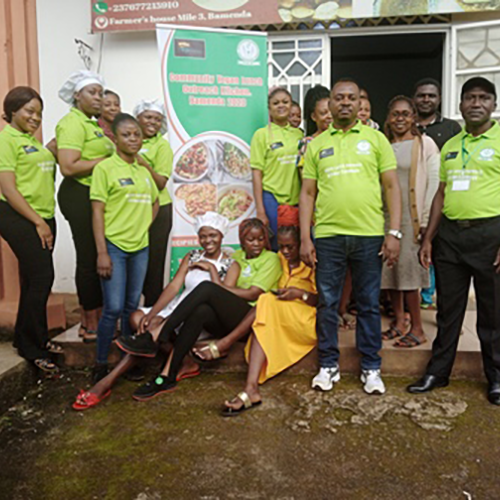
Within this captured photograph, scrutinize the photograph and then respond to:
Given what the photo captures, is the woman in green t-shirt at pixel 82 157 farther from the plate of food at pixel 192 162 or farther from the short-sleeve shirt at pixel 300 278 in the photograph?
the short-sleeve shirt at pixel 300 278

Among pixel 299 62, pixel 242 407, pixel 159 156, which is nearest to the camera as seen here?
pixel 242 407

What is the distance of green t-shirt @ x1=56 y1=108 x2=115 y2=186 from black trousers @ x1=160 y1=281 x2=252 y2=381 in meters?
1.07

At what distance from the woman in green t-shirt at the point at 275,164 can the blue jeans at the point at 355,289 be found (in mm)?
727

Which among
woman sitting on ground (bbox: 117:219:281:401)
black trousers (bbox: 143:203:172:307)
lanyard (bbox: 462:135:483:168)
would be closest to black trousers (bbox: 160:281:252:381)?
woman sitting on ground (bbox: 117:219:281:401)

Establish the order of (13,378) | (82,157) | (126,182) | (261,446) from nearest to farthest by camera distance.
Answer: (261,446)
(126,182)
(13,378)
(82,157)

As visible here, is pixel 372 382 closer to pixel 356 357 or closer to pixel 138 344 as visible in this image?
pixel 356 357

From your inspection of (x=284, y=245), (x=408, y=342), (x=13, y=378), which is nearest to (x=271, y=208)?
(x=284, y=245)

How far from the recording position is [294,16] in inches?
195

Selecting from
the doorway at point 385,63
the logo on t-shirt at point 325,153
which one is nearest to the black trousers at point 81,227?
the logo on t-shirt at point 325,153

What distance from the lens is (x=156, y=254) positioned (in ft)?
12.4

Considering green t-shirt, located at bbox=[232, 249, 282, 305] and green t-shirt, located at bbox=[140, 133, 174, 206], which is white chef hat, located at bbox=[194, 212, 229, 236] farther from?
green t-shirt, located at bbox=[140, 133, 174, 206]

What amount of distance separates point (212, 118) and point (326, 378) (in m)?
2.29

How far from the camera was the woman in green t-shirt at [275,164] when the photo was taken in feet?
12.1

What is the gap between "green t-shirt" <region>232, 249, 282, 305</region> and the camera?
132 inches
